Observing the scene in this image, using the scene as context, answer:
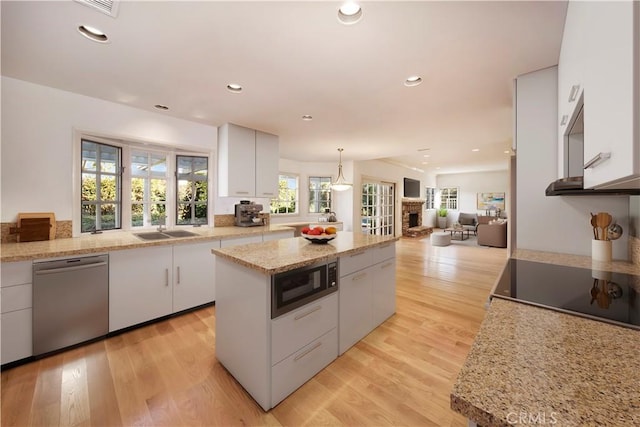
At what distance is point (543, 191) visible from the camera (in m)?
1.89

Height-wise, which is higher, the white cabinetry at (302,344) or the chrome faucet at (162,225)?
the chrome faucet at (162,225)

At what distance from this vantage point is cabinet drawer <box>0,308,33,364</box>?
1.77 meters

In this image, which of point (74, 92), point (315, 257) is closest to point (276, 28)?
point (315, 257)

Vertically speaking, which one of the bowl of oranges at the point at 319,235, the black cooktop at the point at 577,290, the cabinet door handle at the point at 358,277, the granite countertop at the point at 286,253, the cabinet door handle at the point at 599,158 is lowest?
the cabinet door handle at the point at 358,277

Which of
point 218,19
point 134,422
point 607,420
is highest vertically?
point 218,19

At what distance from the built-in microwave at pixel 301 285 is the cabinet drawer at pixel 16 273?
1.94 m

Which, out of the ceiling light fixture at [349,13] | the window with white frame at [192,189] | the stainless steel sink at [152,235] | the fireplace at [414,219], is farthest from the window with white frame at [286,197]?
the fireplace at [414,219]

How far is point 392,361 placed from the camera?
191 centimetres

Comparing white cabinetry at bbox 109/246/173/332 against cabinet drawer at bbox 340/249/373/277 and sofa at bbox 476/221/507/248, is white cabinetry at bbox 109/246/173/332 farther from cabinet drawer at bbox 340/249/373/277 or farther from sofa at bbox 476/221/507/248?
sofa at bbox 476/221/507/248

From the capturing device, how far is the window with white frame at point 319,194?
642 cm

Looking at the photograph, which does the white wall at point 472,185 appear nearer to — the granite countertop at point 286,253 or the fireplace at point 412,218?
the fireplace at point 412,218

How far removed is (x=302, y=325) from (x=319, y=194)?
16.6ft

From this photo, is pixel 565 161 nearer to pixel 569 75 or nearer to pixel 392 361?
pixel 569 75

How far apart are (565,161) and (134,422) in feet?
9.73
